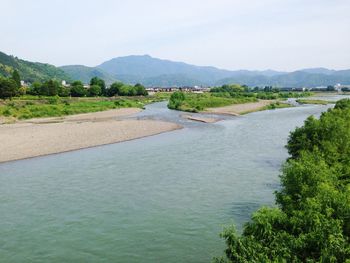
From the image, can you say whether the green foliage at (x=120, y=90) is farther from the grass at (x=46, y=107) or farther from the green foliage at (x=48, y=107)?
the green foliage at (x=48, y=107)

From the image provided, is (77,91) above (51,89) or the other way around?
the other way around

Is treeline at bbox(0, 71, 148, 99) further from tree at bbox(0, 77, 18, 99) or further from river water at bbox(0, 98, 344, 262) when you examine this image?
river water at bbox(0, 98, 344, 262)

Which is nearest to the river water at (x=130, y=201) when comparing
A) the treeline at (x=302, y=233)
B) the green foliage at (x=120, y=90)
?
the treeline at (x=302, y=233)

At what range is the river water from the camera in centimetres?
2250

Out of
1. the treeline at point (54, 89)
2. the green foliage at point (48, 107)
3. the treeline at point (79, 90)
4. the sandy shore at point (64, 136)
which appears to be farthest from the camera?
the treeline at point (79, 90)

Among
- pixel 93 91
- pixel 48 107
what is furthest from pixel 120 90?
pixel 48 107

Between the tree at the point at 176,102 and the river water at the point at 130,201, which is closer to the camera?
the river water at the point at 130,201

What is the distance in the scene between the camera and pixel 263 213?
49.8 ft

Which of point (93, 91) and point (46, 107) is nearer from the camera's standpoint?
point (46, 107)

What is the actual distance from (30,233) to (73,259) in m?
5.03

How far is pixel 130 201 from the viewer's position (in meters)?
30.8

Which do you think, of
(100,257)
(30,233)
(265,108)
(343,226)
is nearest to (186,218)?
(100,257)

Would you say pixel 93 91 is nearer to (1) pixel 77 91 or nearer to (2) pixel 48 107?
(1) pixel 77 91

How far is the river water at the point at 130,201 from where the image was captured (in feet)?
73.8
